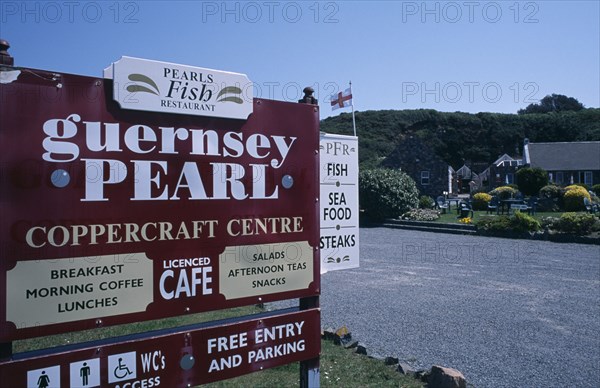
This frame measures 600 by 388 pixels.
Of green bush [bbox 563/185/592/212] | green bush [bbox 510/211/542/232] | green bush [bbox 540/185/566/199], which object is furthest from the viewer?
green bush [bbox 540/185/566/199]

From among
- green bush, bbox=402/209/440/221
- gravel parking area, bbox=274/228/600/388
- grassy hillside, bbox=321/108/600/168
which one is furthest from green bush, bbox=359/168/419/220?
grassy hillside, bbox=321/108/600/168

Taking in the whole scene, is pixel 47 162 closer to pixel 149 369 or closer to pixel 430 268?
pixel 149 369

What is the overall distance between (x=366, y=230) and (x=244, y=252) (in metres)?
20.5

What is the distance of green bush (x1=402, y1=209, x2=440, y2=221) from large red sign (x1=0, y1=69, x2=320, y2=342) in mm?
21969

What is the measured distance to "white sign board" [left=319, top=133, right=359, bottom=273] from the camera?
3893 millimetres

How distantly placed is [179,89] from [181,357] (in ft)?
5.39

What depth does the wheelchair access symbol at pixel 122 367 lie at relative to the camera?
2721 millimetres

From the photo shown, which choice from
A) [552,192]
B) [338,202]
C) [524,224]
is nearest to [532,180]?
[552,192]

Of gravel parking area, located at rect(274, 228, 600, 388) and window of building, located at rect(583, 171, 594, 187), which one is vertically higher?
window of building, located at rect(583, 171, 594, 187)

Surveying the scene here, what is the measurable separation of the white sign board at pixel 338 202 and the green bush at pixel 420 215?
21.2 metres

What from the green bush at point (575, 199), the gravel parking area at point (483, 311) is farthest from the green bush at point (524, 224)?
the green bush at point (575, 199)

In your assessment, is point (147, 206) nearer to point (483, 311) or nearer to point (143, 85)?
point (143, 85)

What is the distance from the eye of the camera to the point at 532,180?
36.0 m

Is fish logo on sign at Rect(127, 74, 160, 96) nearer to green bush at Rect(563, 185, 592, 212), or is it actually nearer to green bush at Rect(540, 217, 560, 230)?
green bush at Rect(540, 217, 560, 230)
